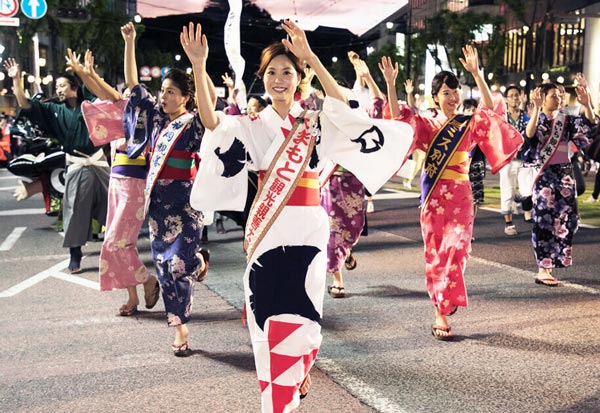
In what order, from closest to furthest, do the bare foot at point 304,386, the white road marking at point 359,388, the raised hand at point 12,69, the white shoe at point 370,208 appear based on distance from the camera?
the bare foot at point 304,386 → the white road marking at point 359,388 → the raised hand at point 12,69 → the white shoe at point 370,208

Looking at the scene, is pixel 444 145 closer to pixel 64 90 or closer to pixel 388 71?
pixel 388 71

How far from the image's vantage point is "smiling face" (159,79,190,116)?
16.8 ft

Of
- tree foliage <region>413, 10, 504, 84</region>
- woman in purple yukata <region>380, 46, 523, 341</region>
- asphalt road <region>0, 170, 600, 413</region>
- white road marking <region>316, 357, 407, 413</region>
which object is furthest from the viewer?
tree foliage <region>413, 10, 504, 84</region>

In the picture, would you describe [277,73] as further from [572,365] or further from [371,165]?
[572,365]

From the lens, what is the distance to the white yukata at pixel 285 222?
3.44 metres

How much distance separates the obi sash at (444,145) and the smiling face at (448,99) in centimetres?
8

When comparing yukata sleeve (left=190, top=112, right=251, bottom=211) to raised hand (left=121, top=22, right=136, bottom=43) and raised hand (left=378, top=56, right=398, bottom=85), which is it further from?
raised hand (left=121, top=22, right=136, bottom=43)

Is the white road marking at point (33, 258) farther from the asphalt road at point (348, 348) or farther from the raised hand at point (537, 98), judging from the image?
the raised hand at point (537, 98)

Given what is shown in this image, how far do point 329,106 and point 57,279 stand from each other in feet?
16.6

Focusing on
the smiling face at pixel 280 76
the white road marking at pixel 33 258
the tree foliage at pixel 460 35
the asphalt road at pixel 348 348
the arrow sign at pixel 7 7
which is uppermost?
the tree foliage at pixel 460 35

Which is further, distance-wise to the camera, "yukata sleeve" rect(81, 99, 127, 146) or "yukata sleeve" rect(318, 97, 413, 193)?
"yukata sleeve" rect(81, 99, 127, 146)

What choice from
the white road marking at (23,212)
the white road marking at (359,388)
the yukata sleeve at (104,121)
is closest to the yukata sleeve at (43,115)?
the yukata sleeve at (104,121)

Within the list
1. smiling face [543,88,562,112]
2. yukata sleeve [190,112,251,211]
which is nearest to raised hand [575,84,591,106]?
smiling face [543,88,562,112]

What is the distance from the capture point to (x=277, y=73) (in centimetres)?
365
